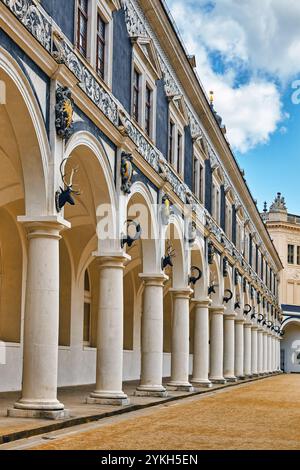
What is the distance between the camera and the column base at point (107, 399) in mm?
18266

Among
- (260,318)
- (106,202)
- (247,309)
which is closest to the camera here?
(106,202)

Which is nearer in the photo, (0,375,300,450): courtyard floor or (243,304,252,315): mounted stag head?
(0,375,300,450): courtyard floor

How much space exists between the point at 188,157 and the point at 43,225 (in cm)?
1537

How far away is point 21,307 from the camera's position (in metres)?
23.9

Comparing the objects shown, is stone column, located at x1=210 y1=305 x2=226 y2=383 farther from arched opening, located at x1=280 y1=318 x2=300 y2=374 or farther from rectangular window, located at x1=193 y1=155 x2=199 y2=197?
arched opening, located at x1=280 y1=318 x2=300 y2=374

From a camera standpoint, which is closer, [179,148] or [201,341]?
[179,148]

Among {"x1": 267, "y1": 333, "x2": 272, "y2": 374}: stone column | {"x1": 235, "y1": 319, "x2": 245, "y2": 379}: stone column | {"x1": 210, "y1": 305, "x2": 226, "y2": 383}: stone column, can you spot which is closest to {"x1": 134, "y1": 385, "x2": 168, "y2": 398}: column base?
{"x1": 210, "y1": 305, "x2": 226, "y2": 383}: stone column

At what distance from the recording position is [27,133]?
46.3 feet

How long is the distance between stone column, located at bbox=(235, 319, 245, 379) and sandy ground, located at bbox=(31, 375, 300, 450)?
19.8 meters

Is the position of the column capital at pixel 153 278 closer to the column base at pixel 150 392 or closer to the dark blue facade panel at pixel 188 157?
the column base at pixel 150 392

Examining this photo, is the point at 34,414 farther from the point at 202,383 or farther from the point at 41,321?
the point at 202,383

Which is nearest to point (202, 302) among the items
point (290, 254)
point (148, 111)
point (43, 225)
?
point (148, 111)

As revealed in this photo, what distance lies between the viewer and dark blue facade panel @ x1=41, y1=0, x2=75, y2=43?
1489 centimetres
